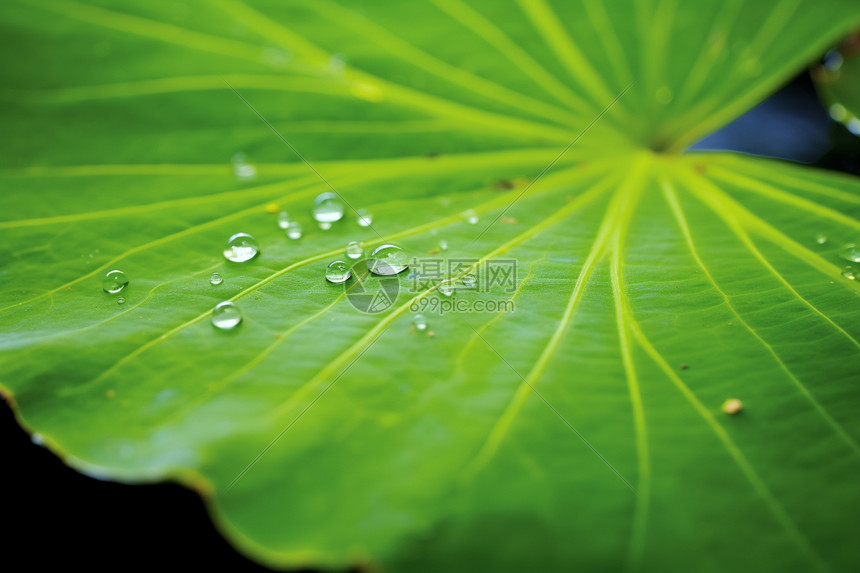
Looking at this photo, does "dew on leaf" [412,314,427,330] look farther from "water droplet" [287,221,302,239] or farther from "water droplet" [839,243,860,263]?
"water droplet" [839,243,860,263]

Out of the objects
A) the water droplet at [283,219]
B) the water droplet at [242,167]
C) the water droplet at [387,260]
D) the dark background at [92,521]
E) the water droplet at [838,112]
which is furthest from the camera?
the water droplet at [838,112]

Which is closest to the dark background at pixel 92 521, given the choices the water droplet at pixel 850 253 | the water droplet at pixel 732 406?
the water droplet at pixel 732 406

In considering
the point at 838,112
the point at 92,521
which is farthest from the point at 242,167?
the point at 838,112

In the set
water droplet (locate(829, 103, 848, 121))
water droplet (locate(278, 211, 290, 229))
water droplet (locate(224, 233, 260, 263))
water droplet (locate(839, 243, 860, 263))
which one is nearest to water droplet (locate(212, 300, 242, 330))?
water droplet (locate(224, 233, 260, 263))

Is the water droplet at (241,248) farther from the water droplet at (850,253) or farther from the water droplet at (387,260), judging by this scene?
the water droplet at (850,253)

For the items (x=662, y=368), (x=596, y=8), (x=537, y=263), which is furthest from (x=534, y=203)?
(x=596, y=8)

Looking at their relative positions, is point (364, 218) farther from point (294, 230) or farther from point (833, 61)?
point (833, 61)
